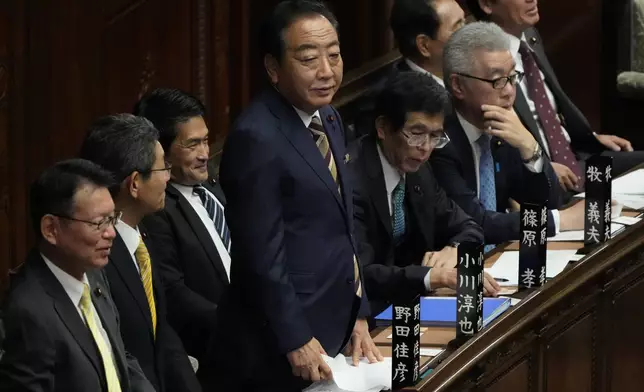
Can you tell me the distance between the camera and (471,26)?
438 cm

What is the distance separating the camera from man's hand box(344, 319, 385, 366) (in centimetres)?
327

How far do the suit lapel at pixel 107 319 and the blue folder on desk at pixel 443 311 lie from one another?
2.76ft

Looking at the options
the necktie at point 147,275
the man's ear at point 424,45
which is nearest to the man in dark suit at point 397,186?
the necktie at point 147,275

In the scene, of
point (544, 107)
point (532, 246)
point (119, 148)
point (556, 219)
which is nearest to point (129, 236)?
point (119, 148)

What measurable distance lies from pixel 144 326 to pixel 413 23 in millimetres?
1807

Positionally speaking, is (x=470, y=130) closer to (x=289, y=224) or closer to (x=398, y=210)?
(x=398, y=210)

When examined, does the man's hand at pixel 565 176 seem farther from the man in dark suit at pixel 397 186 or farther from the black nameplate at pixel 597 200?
the man in dark suit at pixel 397 186

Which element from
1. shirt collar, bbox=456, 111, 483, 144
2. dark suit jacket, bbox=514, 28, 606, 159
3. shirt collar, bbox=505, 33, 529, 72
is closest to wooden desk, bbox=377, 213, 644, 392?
shirt collar, bbox=456, 111, 483, 144

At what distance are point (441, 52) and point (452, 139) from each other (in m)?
0.50

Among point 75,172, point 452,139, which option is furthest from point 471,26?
point 75,172

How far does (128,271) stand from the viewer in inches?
132

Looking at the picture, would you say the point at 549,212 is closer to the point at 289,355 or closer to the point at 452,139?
the point at 452,139

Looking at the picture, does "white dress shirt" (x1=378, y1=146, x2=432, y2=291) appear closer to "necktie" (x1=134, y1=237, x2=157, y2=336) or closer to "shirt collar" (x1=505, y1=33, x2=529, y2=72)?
"necktie" (x1=134, y1=237, x2=157, y2=336)

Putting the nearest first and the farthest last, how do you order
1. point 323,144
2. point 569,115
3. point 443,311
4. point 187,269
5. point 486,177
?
point 323,144, point 443,311, point 187,269, point 486,177, point 569,115
